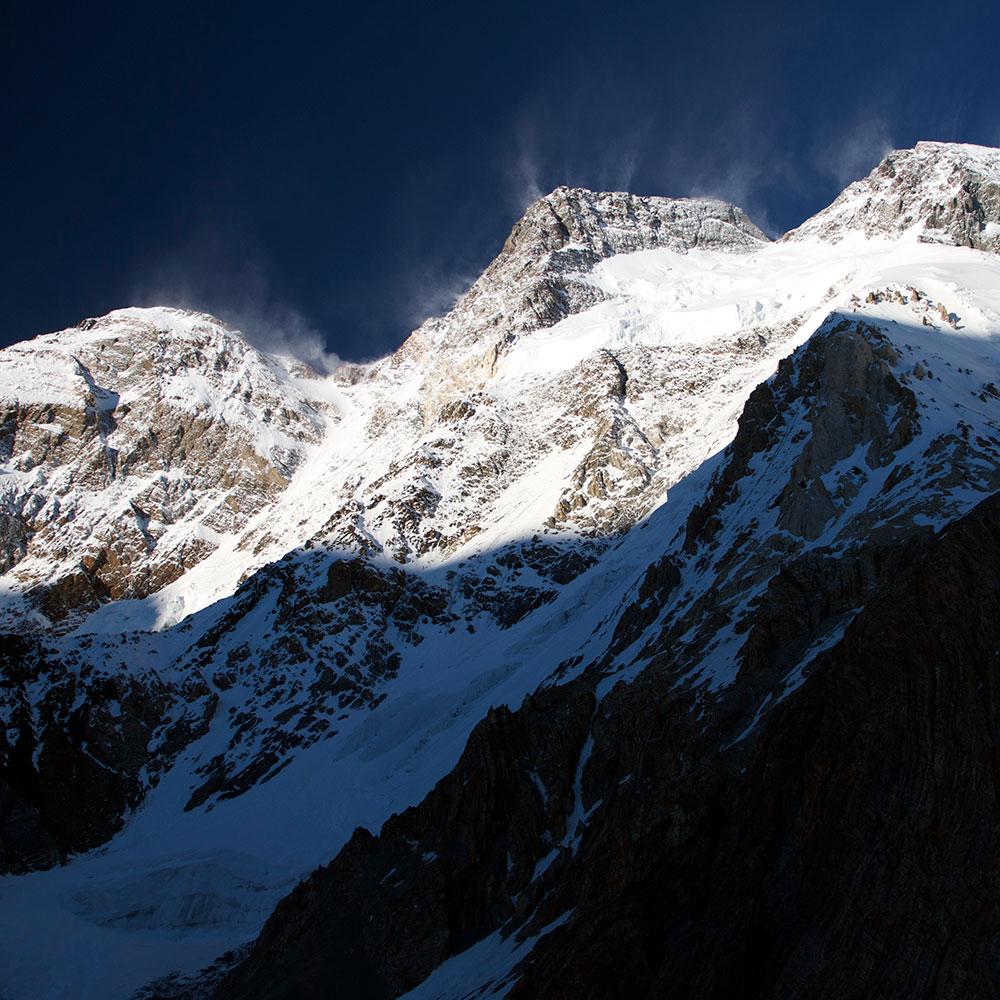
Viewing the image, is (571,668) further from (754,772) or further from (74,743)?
(74,743)

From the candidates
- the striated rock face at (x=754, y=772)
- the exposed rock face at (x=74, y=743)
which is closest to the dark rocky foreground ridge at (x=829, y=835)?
the striated rock face at (x=754, y=772)

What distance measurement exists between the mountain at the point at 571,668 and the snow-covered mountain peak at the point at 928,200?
3.29ft

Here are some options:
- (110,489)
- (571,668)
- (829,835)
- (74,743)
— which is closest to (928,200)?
(571,668)

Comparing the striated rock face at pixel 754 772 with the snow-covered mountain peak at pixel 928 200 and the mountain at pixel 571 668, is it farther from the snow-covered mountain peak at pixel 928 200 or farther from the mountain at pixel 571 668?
the snow-covered mountain peak at pixel 928 200

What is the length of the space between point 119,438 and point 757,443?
163 metres

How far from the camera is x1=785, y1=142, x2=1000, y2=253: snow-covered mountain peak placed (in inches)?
5906

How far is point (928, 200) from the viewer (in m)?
162

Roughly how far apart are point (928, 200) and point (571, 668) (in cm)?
13760

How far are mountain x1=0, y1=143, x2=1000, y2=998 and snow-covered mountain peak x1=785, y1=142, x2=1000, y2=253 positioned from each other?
1.00m

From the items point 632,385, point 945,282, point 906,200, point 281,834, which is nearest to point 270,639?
point 281,834

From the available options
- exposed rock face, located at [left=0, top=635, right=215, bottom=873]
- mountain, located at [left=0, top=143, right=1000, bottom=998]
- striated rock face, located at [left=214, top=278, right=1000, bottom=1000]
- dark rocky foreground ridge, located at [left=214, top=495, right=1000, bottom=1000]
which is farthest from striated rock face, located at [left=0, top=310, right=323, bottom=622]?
dark rocky foreground ridge, located at [left=214, top=495, right=1000, bottom=1000]

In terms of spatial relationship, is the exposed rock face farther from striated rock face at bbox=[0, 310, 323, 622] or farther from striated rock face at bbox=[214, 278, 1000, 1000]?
striated rock face at bbox=[0, 310, 323, 622]

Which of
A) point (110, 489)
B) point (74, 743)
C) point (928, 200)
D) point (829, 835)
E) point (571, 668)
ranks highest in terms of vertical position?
point (110, 489)

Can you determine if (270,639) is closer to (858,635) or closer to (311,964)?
(311,964)
